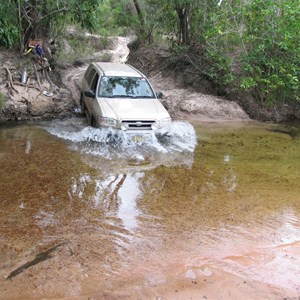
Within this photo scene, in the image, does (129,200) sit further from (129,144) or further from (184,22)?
(184,22)

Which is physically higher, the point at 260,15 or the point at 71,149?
the point at 260,15

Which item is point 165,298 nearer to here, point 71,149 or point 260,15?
point 71,149

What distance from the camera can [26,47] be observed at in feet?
41.0

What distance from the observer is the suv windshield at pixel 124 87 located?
28.4 feet

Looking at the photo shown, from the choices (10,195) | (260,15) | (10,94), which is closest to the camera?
(10,195)

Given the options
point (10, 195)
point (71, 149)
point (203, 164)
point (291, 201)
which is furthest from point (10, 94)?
point (291, 201)

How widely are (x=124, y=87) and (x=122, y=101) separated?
0.63m

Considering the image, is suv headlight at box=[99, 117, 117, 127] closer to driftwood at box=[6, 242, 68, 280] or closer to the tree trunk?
driftwood at box=[6, 242, 68, 280]

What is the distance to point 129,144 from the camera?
8078 millimetres

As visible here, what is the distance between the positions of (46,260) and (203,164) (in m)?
4.44

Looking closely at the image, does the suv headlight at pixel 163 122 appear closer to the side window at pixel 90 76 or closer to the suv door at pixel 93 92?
the suv door at pixel 93 92

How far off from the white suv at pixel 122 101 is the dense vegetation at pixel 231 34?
3558 millimetres

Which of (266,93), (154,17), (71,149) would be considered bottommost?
(71,149)

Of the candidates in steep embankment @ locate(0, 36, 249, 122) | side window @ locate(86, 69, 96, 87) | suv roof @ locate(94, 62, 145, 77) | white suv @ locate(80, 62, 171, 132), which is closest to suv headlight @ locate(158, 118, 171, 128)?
white suv @ locate(80, 62, 171, 132)
